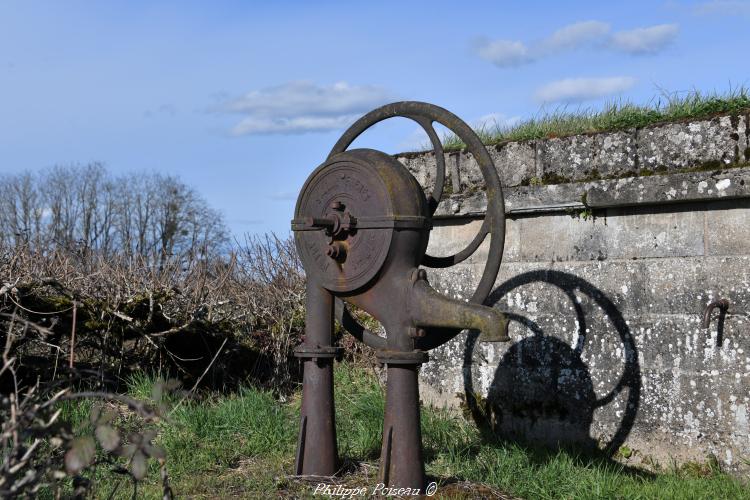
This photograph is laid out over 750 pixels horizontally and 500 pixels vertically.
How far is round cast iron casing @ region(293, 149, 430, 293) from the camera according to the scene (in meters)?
4.44

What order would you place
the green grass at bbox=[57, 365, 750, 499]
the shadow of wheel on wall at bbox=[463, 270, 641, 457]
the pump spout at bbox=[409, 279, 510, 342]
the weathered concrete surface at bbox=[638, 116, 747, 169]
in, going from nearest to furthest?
the pump spout at bbox=[409, 279, 510, 342]
the green grass at bbox=[57, 365, 750, 499]
the weathered concrete surface at bbox=[638, 116, 747, 169]
the shadow of wheel on wall at bbox=[463, 270, 641, 457]

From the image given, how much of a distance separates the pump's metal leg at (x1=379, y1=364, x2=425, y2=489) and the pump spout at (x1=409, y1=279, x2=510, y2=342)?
0.90 feet

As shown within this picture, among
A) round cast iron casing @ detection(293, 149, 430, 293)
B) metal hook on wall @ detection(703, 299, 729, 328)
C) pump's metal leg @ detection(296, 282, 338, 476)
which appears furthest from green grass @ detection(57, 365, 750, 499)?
round cast iron casing @ detection(293, 149, 430, 293)

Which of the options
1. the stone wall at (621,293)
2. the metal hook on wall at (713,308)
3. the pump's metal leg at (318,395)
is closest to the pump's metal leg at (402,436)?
the pump's metal leg at (318,395)

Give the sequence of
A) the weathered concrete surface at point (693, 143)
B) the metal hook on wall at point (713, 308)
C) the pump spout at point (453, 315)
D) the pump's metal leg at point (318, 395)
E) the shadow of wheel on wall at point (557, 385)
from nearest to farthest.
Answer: the pump spout at point (453, 315), the pump's metal leg at point (318, 395), the metal hook on wall at point (713, 308), the weathered concrete surface at point (693, 143), the shadow of wheel on wall at point (557, 385)

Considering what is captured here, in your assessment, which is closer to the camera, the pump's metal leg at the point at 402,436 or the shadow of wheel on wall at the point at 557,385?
the pump's metal leg at the point at 402,436

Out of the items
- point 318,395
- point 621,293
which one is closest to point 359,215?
point 318,395

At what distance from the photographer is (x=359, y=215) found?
4566mm

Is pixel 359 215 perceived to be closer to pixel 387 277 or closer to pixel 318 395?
pixel 387 277

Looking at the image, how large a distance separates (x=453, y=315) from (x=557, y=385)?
6.17ft

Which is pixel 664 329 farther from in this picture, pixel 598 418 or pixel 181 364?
pixel 181 364

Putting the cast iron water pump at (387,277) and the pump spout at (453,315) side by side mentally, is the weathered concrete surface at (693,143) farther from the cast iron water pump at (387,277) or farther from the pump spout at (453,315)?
the pump spout at (453,315)

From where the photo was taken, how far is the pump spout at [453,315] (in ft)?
13.7

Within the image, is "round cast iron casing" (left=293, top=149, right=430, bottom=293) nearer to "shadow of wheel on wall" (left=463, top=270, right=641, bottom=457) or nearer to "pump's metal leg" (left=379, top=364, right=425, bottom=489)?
"pump's metal leg" (left=379, top=364, right=425, bottom=489)
